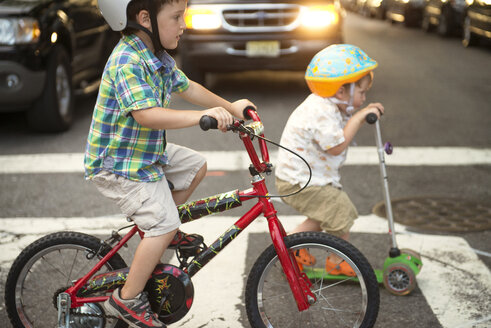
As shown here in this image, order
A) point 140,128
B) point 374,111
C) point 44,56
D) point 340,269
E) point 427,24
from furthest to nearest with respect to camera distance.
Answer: point 427,24
point 44,56
point 374,111
point 340,269
point 140,128

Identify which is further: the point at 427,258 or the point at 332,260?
the point at 427,258

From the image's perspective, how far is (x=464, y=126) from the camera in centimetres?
778

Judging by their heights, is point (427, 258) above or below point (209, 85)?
above

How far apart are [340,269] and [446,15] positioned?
14568mm

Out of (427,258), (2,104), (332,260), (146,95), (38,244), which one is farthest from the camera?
(2,104)

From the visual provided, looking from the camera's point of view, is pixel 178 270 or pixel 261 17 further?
pixel 261 17

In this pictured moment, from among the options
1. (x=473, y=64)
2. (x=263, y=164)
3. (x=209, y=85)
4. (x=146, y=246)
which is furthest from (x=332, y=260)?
(x=473, y=64)

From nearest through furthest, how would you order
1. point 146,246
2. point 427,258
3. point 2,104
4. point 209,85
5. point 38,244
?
point 146,246
point 38,244
point 427,258
point 2,104
point 209,85

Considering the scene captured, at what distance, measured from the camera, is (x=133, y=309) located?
118 inches

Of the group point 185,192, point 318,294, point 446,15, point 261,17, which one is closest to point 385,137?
point 261,17

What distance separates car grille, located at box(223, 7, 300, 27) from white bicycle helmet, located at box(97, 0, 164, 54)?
6.22 metres

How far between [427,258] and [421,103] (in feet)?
16.9

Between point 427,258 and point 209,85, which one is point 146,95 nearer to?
point 427,258

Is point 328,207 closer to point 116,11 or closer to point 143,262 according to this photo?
point 143,262
